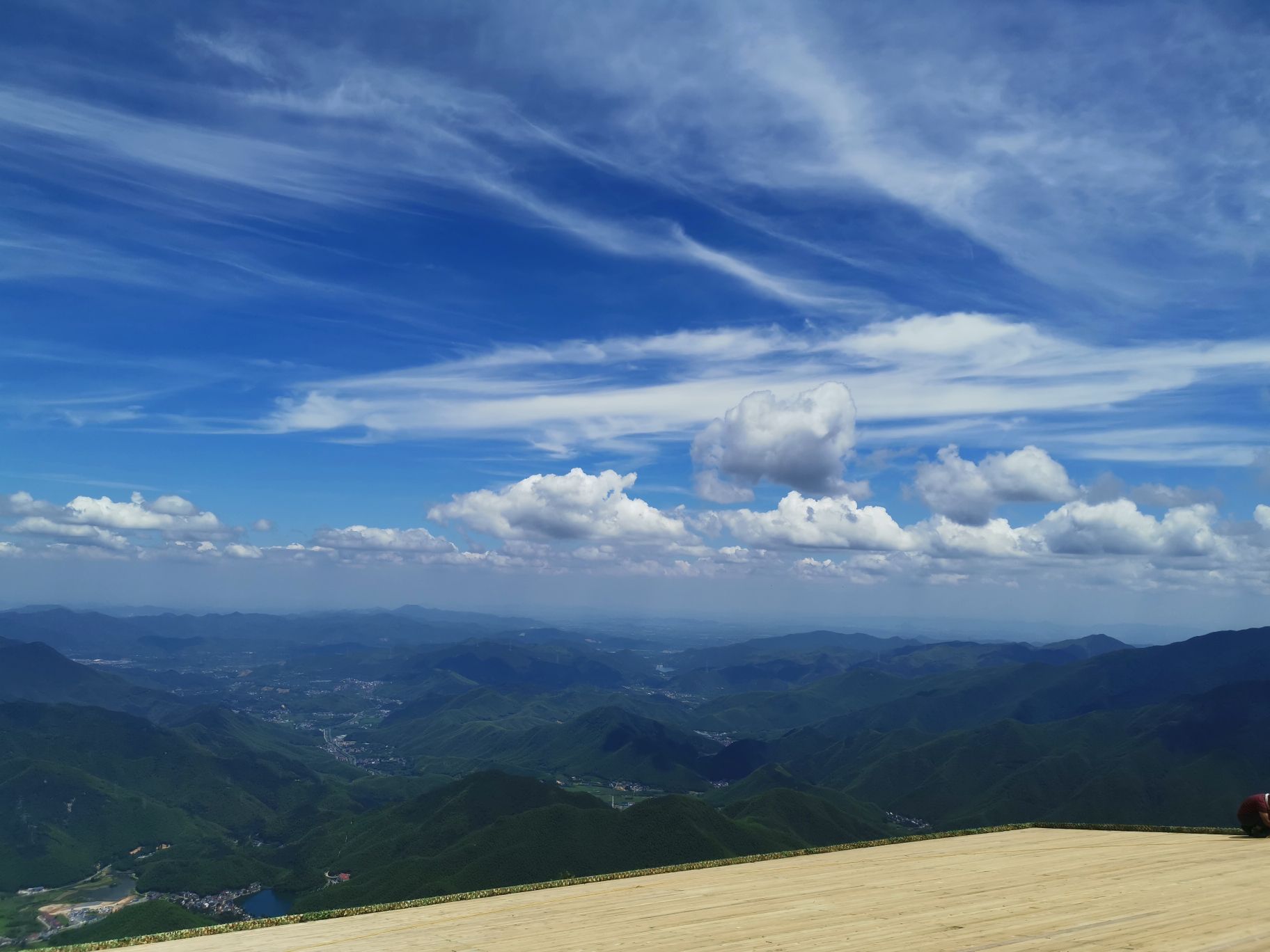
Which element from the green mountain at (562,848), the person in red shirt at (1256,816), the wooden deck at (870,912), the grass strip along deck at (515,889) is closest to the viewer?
the wooden deck at (870,912)

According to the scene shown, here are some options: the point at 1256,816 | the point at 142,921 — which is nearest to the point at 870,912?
the point at 1256,816

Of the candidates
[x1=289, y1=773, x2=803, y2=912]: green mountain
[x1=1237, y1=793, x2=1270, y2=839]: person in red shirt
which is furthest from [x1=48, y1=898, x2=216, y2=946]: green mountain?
[x1=1237, y1=793, x2=1270, y2=839]: person in red shirt

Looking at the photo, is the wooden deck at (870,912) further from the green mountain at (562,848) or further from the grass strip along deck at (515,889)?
the green mountain at (562,848)

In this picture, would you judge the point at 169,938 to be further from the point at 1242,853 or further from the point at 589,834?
the point at 589,834

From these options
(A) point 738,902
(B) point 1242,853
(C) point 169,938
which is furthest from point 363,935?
(B) point 1242,853

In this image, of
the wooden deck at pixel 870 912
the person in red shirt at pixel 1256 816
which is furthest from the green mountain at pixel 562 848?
the wooden deck at pixel 870 912

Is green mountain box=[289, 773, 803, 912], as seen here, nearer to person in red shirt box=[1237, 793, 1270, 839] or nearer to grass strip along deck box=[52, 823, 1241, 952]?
grass strip along deck box=[52, 823, 1241, 952]
